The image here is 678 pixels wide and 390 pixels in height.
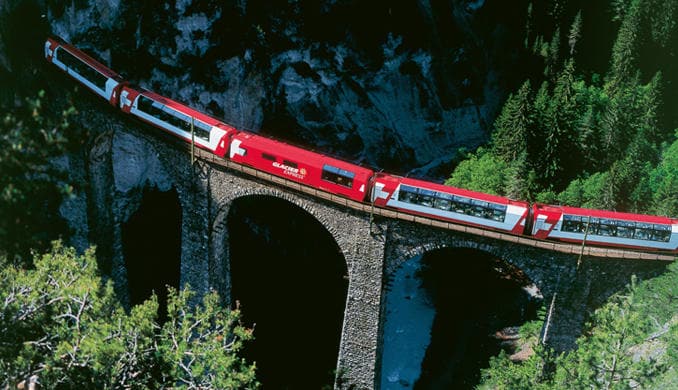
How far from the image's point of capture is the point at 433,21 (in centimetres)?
4641

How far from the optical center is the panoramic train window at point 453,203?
31.7 meters

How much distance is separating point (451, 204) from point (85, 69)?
→ 87.8 ft

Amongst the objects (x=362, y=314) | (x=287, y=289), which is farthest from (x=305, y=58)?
(x=362, y=314)

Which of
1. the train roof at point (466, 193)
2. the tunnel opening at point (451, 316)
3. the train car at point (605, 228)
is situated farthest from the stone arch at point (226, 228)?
the tunnel opening at point (451, 316)

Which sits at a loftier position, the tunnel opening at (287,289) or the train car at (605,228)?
the train car at (605,228)

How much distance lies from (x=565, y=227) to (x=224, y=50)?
87.8ft

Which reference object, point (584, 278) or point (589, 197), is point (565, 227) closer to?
point (584, 278)

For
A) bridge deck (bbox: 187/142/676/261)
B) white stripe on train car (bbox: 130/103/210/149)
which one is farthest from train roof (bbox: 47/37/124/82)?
bridge deck (bbox: 187/142/676/261)

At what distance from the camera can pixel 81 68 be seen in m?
39.0

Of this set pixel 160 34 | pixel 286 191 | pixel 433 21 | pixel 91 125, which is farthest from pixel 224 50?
pixel 433 21

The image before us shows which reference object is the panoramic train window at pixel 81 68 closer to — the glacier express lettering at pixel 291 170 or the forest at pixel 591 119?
the glacier express lettering at pixel 291 170

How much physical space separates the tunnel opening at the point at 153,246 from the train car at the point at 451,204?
19.2 meters

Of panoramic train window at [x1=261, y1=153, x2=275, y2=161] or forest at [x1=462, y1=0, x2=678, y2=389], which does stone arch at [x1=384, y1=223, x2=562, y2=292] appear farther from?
panoramic train window at [x1=261, y1=153, x2=275, y2=161]

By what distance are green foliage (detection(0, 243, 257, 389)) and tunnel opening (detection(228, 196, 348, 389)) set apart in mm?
13473
